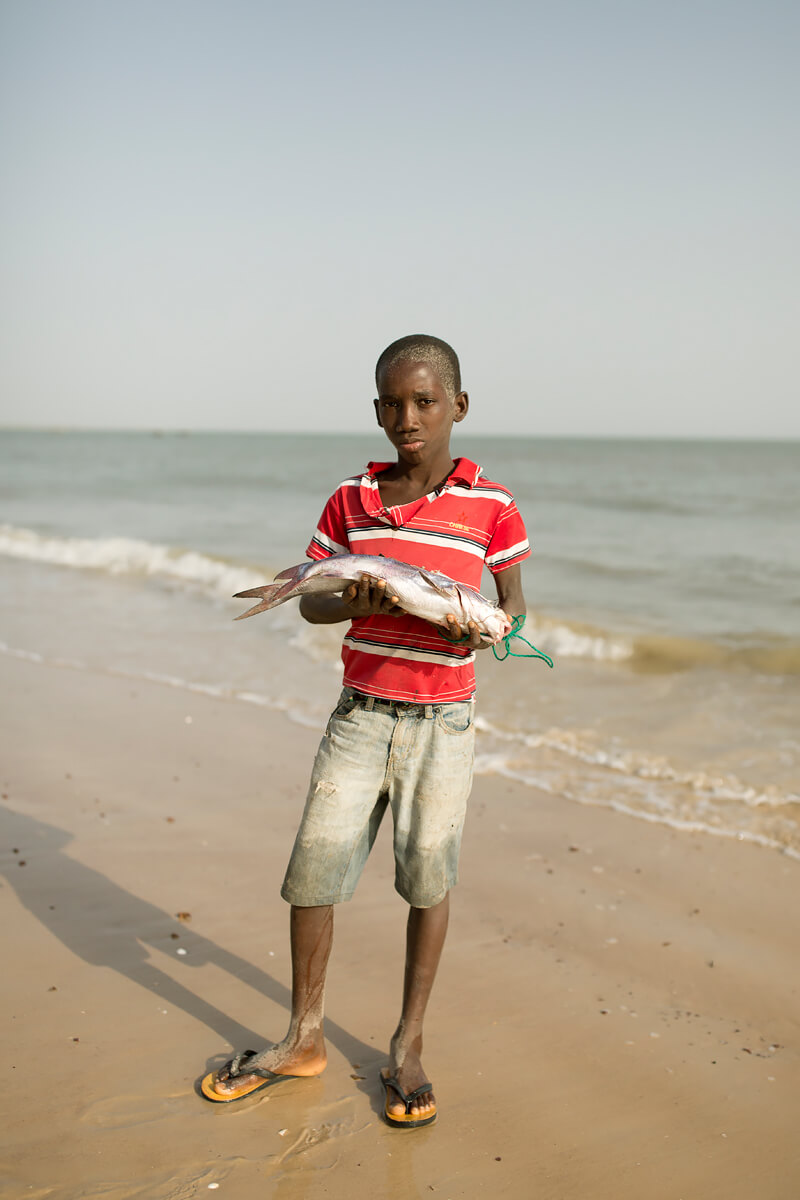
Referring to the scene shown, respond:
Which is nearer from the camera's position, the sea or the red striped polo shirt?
the red striped polo shirt

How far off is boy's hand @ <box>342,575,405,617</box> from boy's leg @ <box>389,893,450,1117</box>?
959 mm

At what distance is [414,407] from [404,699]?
827 mm

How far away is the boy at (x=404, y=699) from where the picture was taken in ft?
8.70

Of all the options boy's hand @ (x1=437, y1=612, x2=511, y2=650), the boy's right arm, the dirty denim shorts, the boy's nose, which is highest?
the boy's nose

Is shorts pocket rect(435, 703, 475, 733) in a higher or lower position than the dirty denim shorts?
higher

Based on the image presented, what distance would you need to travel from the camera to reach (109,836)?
4582 millimetres

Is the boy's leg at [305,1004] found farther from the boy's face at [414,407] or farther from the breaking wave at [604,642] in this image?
the breaking wave at [604,642]

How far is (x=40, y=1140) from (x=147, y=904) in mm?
1430

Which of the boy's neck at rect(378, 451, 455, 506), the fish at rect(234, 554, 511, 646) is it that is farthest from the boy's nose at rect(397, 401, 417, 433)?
the fish at rect(234, 554, 511, 646)

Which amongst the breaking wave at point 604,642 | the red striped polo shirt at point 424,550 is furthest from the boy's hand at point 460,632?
the breaking wave at point 604,642

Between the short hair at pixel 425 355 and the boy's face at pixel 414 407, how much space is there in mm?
17

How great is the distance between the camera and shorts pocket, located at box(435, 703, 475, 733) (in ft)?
8.79

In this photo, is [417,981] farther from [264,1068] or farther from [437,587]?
[437,587]

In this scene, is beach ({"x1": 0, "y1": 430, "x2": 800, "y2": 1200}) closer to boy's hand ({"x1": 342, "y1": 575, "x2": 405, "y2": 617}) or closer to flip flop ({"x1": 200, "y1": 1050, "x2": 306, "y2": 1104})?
flip flop ({"x1": 200, "y1": 1050, "x2": 306, "y2": 1104})
